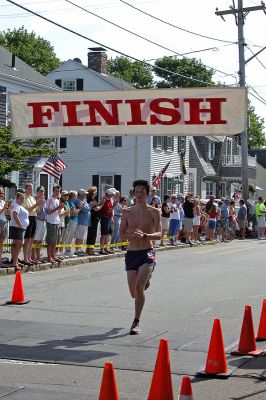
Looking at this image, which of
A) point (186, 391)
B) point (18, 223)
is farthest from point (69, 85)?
point (186, 391)

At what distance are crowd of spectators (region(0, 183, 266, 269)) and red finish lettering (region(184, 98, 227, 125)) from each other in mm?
2430

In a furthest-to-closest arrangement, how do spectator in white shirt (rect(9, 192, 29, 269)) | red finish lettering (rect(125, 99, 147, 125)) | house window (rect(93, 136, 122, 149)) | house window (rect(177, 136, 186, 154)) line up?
1. house window (rect(177, 136, 186, 154))
2. house window (rect(93, 136, 122, 149))
3. spectator in white shirt (rect(9, 192, 29, 269))
4. red finish lettering (rect(125, 99, 147, 125))

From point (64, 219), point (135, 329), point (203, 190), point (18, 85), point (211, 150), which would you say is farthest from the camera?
point (211, 150)

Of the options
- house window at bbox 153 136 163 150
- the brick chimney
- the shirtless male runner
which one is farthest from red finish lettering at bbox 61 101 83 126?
the brick chimney

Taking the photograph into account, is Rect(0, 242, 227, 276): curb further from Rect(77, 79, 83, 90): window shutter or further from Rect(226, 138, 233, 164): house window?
Rect(226, 138, 233, 164): house window

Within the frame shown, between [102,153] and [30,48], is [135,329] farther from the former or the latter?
[30,48]

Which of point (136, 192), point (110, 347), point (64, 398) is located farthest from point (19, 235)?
point (64, 398)

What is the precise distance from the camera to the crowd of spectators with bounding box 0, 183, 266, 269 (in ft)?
57.1

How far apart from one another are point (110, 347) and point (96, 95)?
4317 millimetres

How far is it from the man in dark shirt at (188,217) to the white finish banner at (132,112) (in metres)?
15.6

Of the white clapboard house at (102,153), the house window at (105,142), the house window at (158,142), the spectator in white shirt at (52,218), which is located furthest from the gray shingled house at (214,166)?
the spectator in white shirt at (52,218)

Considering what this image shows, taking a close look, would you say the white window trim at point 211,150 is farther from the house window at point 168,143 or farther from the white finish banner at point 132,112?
the white finish banner at point 132,112

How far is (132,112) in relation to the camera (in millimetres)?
11906

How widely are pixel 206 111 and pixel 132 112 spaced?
3.80 ft
